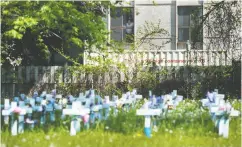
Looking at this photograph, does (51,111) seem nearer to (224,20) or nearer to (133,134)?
(133,134)

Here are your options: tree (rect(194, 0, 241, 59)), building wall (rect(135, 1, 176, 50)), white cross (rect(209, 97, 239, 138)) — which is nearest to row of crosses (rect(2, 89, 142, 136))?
white cross (rect(209, 97, 239, 138))

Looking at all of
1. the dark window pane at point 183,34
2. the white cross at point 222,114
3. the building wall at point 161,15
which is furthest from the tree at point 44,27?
the dark window pane at point 183,34

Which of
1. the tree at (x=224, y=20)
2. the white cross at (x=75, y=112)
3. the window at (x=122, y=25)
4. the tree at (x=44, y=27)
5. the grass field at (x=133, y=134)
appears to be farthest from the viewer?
the window at (x=122, y=25)

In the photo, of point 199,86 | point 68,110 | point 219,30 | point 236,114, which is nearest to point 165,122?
point 236,114

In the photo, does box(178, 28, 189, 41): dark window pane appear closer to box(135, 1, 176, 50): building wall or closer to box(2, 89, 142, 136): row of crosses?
box(135, 1, 176, 50): building wall

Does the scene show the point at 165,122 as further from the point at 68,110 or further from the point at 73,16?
the point at 73,16

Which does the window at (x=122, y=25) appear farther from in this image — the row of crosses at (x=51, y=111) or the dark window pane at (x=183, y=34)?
the row of crosses at (x=51, y=111)

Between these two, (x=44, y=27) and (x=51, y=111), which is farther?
(x=44, y=27)

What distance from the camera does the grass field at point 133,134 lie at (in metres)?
4.86

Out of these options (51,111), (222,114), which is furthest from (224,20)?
(51,111)

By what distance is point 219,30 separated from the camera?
11414 mm

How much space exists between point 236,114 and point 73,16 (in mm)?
4441

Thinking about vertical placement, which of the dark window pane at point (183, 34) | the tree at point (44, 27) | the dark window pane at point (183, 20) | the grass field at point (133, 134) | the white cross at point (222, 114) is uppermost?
the dark window pane at point (183, 20)

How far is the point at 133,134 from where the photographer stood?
531 centimetres
